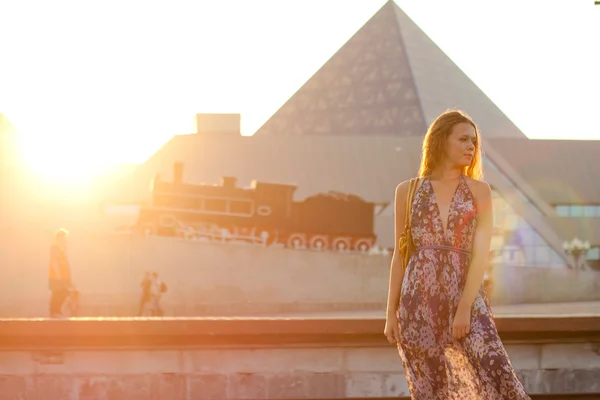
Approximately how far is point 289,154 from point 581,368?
49.5 metres

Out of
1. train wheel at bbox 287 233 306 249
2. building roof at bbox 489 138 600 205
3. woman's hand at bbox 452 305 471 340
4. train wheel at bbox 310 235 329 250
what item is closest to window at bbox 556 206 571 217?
building roof at bbox 489 138 600 205

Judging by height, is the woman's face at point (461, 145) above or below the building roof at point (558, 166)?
below

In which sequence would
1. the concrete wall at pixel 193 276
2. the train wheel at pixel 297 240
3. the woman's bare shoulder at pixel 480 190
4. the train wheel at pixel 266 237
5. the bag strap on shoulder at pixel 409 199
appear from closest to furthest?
the woman's bare shoulder at pixel 480 190 < the bag strap on shoulder at pixel 409 199 < the concrete wall at pixel 193 276 < the train wheel at pixel 266 237 < the train wheel at pixel 297 240

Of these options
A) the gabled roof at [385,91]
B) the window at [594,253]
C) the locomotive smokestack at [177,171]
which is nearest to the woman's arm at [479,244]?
the locomotive smokestack at [177,171]

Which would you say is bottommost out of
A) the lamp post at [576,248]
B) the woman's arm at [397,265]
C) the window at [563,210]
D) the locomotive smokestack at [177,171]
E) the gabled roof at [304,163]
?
the woman's arm at [397,265]

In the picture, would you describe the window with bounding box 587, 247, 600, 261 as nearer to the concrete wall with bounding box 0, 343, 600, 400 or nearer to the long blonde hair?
the concrete wall with bounding box 0, 343, 600, 400

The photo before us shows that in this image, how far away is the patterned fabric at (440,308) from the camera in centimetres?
Answer: 374

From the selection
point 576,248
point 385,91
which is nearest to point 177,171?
point 576,248

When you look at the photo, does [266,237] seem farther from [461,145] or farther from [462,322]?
[462,322]

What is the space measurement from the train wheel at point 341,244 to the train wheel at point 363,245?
264mm

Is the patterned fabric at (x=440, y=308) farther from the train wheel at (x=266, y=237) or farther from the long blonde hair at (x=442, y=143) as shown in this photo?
the train wheel at (x=266, y=237)

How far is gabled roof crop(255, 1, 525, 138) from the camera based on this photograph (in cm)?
7525

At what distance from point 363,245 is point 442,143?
95.7 ft

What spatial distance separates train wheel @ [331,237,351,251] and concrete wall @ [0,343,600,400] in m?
26.4
